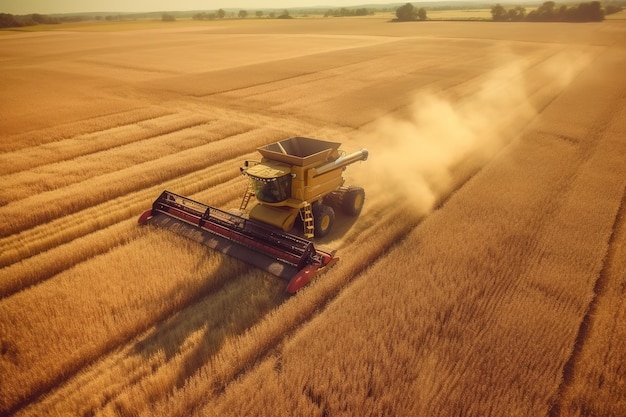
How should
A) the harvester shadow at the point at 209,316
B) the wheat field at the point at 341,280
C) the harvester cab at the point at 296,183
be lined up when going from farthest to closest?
the harvester cab at the point at 296,183 < the harvester shadow at the point at 209,316 < the wheat field at the point at 341,280

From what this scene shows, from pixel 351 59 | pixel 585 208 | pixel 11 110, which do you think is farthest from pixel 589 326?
pixel 351 59

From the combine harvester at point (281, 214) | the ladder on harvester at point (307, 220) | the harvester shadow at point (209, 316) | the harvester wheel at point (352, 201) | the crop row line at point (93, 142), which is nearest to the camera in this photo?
the harvester shadow at point (209, 316)

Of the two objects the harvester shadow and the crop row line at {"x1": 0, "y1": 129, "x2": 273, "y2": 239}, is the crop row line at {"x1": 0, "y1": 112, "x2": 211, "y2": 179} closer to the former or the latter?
the crop row line at {"x1": 0, "y1": 129, "x2": 273, "y2": 239}

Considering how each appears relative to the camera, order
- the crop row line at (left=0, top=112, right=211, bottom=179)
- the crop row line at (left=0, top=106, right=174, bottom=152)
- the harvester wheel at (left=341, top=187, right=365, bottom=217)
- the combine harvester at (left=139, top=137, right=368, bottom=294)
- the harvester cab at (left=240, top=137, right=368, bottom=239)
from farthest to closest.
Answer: the crop row line at (left=0, top=106, right=174, bottom=152) → the crop row line at (left=0, top=112, right=211, bottom=179) → the harvester wheel at (left=341, top=187, right=365, bottom=217) → the harvester cab at (left=240, top=137, right=368, bottom=239) → the combine harvester at (left=139, top=137, right=368, bottom=294)

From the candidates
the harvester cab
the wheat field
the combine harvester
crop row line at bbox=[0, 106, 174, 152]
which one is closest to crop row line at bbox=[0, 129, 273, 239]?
the wheat field

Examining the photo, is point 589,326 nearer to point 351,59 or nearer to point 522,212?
point 522,212

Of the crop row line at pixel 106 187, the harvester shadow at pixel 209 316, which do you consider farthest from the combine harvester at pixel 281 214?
the crop row line at pixel 106 187

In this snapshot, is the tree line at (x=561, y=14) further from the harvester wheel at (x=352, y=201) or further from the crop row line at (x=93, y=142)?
the harvester wheel at (x=352, y=201)

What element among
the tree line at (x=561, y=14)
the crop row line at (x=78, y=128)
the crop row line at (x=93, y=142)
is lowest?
the crop row line at (x=93, y=142)
